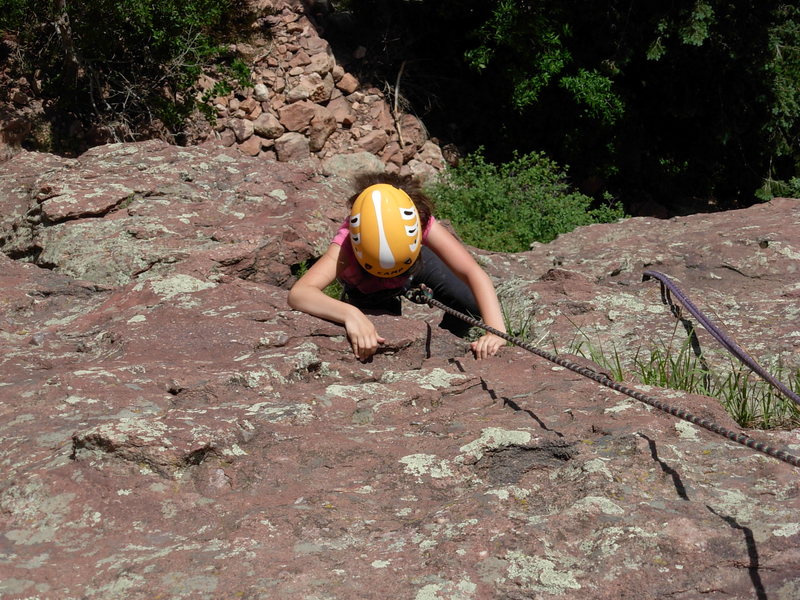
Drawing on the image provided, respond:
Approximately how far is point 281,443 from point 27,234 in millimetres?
3113

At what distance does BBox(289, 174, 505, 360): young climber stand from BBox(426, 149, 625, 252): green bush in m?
4.35

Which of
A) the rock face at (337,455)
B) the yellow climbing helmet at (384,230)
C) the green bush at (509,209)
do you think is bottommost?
the green bush at (509,209)

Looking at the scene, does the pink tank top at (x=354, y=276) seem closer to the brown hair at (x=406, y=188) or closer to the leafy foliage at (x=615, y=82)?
the brown hair at (x=406, y=188)

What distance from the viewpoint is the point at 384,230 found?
3.43 metres

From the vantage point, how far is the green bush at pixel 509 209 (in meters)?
8.80

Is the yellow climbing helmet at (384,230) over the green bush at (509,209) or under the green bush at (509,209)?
over

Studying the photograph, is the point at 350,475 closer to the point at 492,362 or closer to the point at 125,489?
the point at 125,489

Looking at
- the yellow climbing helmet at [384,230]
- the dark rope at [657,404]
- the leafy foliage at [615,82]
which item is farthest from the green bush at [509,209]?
the yellow climbing helmet at [384,230]

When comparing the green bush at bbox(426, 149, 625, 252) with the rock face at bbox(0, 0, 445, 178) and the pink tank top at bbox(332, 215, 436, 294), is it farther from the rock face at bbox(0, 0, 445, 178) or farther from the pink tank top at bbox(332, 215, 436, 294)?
the pink tank top at bbox(332, 215, 436, 294)

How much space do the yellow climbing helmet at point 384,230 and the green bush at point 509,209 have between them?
15.9ft

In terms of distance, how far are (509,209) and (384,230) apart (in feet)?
20.7

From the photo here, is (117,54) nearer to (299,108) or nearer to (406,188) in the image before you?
(299,108)

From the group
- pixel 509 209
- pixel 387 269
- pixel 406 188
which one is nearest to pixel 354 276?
pixel 387 269

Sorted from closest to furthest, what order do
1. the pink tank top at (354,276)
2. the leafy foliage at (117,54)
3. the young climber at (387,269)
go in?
the young climber at (387,269)
the pink tank top at (354,276)
the leafy foliage at (117,54)
